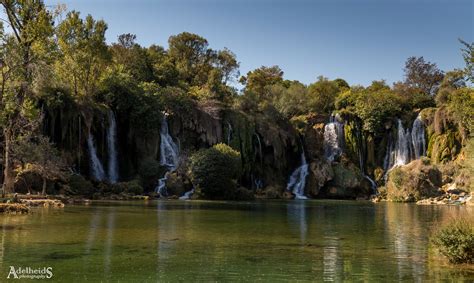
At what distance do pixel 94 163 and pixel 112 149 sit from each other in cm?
351

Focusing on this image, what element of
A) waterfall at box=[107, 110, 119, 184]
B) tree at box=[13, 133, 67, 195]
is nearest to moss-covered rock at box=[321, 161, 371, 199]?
waterfall at box=[107, 110, 119, 184]

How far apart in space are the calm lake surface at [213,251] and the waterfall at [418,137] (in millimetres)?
49249

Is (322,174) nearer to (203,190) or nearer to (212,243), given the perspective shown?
(203,190)

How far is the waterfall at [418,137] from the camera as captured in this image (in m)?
71.7

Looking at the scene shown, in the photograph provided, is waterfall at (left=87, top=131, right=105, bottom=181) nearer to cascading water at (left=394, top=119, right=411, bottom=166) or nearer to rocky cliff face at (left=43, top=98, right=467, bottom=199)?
rocky cliff face at (left=43, top=98, right=467, bottom=199)

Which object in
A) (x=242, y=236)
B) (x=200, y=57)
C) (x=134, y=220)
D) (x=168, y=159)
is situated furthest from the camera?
(x=200, y=57)

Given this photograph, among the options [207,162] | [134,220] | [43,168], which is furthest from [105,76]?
[134,220]

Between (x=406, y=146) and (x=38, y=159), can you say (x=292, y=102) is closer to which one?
(x=406, y=146)

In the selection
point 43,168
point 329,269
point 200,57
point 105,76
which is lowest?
point 329,269

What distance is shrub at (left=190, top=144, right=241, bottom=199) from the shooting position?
51719 millimetres

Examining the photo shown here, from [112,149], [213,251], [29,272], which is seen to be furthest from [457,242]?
[112,149]

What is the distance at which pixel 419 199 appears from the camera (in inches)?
2382

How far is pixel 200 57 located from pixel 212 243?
254ft

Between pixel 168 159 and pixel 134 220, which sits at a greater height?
pixel 168 159
